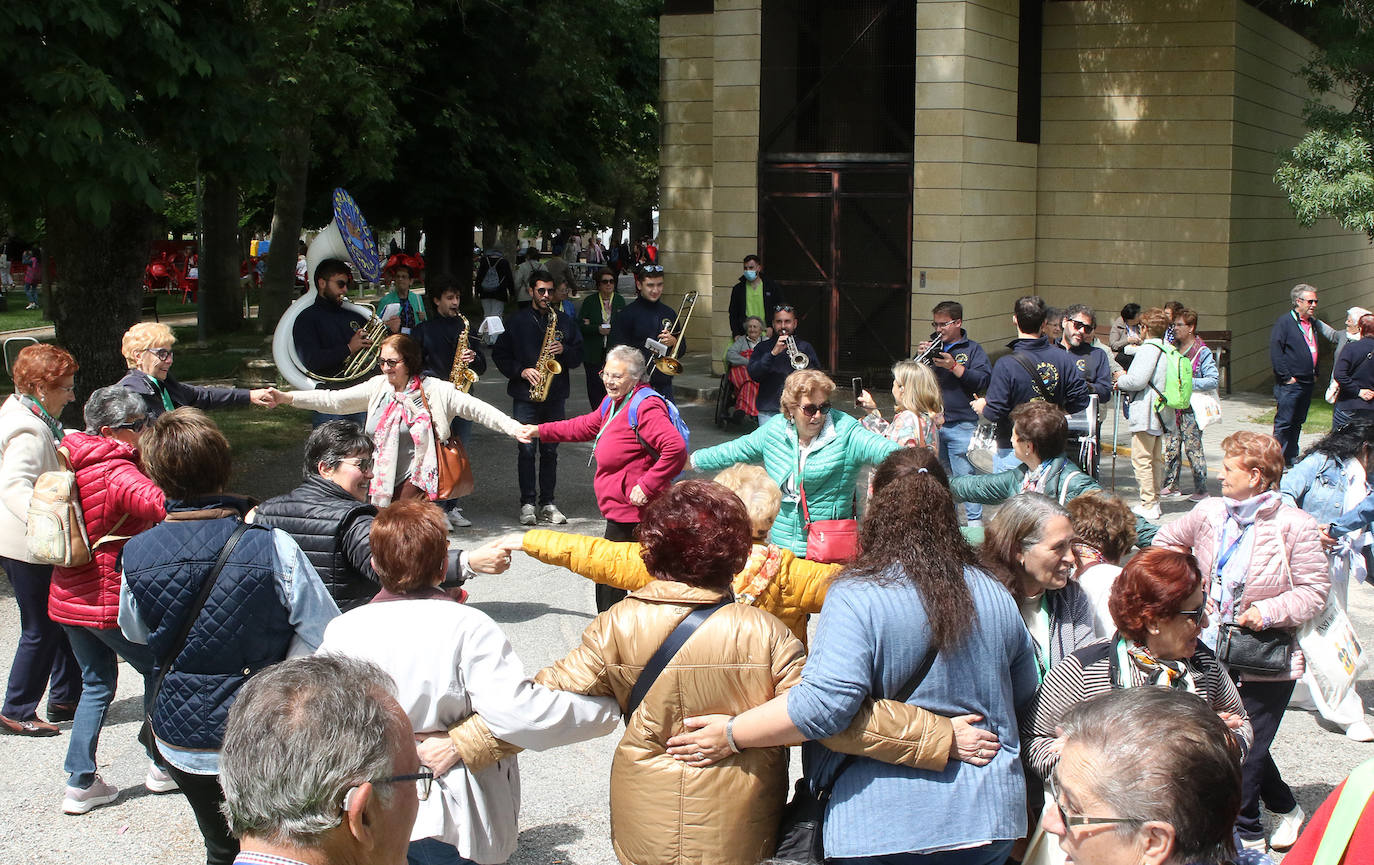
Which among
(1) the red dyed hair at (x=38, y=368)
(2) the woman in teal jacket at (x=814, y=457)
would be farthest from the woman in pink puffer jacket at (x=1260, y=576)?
(1) the red dyed hair at (x=38, y=368)

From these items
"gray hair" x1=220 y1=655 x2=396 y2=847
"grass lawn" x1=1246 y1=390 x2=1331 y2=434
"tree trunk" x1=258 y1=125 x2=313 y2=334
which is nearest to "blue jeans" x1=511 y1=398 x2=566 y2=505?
"gray hair" x1=220 y1=655 x2=396 y2=847

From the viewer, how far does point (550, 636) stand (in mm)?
7672

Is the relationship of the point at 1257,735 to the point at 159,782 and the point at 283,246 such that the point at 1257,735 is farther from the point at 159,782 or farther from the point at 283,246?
the point at 283,246

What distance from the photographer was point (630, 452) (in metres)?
6.71

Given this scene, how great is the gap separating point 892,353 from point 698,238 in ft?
12.8

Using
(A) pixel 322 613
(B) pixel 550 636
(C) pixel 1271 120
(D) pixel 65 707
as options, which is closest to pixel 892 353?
(C) pixel 1271 120

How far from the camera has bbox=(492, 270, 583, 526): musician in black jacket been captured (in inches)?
405

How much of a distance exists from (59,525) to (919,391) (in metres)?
4.51

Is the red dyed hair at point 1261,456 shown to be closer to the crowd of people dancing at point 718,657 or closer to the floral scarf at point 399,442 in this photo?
the crowd of people dancing at point 718,657

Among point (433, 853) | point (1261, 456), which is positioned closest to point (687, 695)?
point (433, 853)

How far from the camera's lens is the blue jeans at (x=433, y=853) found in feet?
11.8

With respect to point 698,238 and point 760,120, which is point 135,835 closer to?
point 760,120

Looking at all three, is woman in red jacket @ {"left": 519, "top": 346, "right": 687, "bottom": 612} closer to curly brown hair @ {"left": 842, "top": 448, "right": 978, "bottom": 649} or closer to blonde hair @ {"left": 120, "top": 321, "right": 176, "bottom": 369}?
blonde hair @ {"left": 120, "top": 321, "right": 176, "bottom": 369}

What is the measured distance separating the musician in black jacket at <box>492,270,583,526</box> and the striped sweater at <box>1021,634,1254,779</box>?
264 inches
